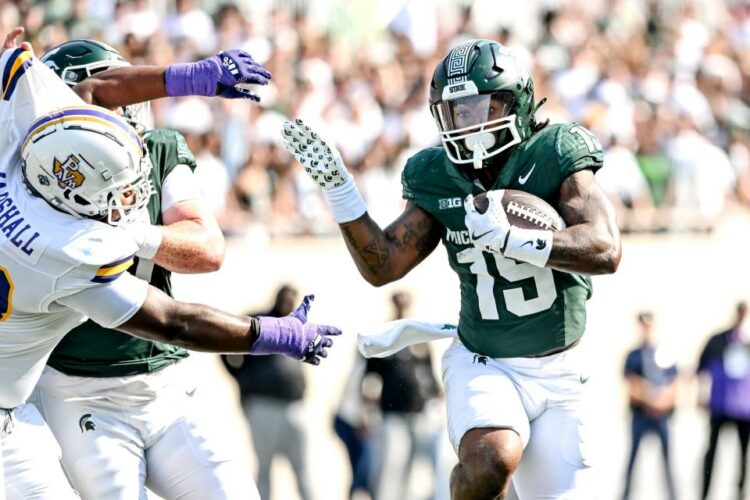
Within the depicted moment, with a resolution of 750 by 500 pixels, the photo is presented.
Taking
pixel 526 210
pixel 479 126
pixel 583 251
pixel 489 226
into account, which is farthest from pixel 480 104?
pixel 583 251

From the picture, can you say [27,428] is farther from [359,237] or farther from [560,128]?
[560,128]

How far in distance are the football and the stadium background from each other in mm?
4241

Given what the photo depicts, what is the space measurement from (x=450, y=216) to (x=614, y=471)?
17.9 feet

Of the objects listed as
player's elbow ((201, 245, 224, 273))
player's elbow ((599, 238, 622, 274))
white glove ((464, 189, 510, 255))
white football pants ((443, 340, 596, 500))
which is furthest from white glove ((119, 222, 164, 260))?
player's elbow ((599, 238, 622, 274))

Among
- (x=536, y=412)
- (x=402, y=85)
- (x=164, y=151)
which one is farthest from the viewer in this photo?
(x=402, y=85)

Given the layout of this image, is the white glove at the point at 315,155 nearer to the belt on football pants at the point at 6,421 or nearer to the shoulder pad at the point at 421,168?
the shoulder pad at the point at 421,168

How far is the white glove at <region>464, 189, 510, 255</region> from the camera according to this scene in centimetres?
442

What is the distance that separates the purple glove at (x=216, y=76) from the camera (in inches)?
191

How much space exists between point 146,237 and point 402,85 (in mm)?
7514

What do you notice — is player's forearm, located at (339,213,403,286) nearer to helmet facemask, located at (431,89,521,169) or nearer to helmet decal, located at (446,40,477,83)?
helmet facemask, located at (431,89,521,169)

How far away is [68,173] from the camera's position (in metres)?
4.07

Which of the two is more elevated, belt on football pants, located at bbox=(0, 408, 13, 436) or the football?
the football

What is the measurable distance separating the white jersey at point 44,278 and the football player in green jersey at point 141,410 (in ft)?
1.19

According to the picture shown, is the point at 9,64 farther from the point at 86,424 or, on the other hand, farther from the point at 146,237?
the point at 86,424
